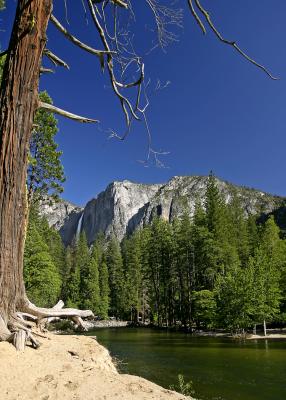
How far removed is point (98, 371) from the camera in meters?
4.92

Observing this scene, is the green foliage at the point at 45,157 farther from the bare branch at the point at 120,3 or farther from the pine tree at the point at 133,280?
the pine tree at the point at 133,280

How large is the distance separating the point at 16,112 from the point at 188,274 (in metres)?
51.9

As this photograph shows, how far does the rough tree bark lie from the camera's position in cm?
448

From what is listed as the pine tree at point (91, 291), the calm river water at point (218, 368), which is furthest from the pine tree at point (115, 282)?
the calm river water at point (218, 368)

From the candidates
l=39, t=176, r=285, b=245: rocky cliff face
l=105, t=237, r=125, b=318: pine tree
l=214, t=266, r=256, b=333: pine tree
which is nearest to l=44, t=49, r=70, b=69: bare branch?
l=214, t=266, r=256, b=333: pine tree

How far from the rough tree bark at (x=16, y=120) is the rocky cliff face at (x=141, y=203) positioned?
14495 cm

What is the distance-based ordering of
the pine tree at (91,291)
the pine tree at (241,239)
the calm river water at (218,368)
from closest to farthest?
the calm river water at (218,368) → the pine tree at (241,239) → the pine tree at (91,291)

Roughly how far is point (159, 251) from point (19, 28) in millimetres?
54235

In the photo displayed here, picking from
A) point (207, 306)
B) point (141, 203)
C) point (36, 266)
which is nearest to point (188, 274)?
point (207, 306)

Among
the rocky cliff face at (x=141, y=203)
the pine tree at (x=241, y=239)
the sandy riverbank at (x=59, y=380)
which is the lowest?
the sandy riverbank at (x=59, y=380)

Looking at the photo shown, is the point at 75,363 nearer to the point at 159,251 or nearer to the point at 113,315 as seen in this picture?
the point at 159,251

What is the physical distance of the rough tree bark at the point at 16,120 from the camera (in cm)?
448

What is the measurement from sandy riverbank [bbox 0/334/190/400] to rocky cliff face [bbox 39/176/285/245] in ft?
474

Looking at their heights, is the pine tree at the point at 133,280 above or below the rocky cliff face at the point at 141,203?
below
